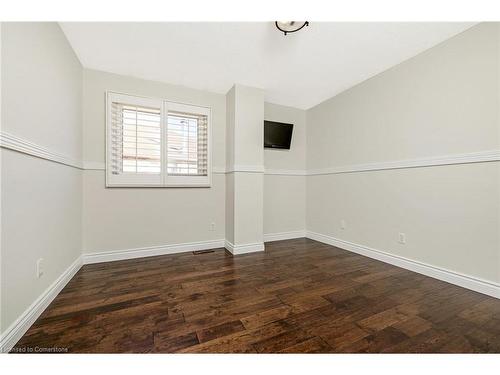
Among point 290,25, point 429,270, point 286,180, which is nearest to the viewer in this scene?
point 290,25

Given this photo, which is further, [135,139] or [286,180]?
[286,180]

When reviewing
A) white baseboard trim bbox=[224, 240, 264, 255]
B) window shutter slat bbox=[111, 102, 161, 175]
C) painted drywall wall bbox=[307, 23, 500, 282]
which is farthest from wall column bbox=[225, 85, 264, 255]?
painted drywall wall bbox=[307, 23, 500, 282]

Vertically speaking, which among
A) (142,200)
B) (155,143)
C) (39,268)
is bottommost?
(39,268)

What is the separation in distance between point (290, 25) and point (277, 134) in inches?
70.0

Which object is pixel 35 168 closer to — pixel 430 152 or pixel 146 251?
pixel 146 251

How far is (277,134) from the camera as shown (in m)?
3.39

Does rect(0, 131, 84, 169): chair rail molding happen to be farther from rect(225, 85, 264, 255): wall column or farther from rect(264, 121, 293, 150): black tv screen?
rect(264, 121, 293, 150): black tv screen

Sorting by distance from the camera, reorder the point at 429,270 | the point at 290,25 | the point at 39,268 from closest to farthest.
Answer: the point at 39,268
the point at 290,25
the point at 429,270

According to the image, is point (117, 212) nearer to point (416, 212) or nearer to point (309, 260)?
point (309, 260)

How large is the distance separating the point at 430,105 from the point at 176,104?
3.03 meters

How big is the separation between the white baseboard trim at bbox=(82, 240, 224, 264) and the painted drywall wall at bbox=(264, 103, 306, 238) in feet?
3.40

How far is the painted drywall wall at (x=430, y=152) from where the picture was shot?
1672 mm

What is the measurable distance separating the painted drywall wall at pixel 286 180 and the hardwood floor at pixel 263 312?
1262 millimetres

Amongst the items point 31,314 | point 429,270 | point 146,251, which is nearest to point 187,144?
point 146,251
